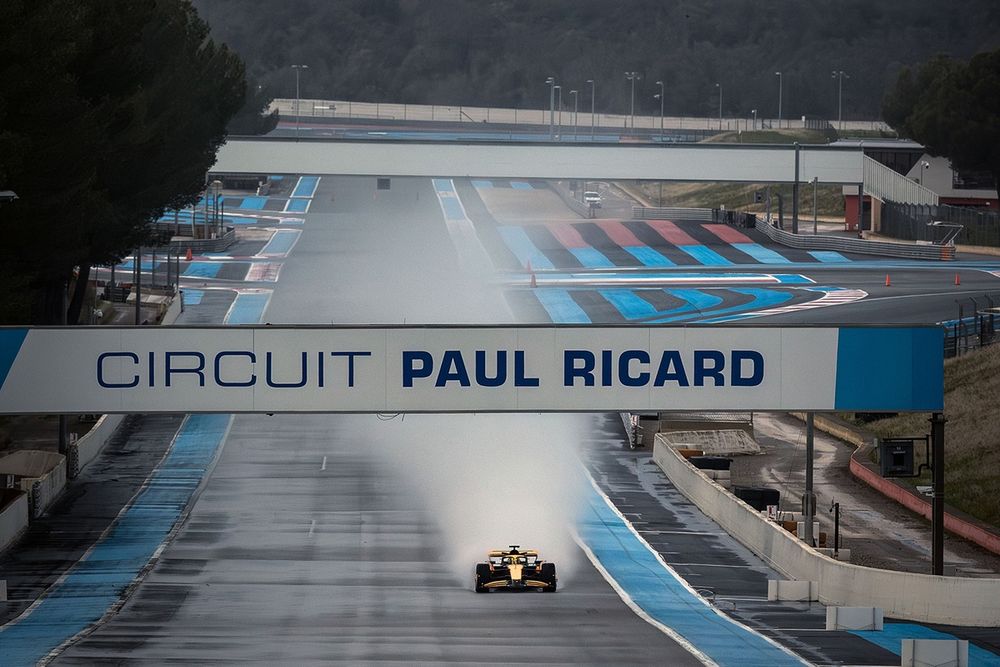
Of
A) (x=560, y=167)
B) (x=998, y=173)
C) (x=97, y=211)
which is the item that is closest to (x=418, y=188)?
(x=560, y=167)

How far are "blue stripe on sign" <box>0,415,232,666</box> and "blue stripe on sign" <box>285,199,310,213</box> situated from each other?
7644 cm

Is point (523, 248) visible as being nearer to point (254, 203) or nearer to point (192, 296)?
point (192, 296)

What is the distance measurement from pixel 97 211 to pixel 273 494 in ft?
43.1

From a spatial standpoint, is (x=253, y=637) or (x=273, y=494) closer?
(x=253, y=637)

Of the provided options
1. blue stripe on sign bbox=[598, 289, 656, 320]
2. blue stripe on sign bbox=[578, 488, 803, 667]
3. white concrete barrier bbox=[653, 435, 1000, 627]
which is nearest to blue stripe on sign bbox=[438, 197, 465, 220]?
blue stripe on sign bbox=[598, 289, 656, 320]

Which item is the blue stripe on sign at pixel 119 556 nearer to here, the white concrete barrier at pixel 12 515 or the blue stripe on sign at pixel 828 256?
the white concrete barrier at pixel 12 515

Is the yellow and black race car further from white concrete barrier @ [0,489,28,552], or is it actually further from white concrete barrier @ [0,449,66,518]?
white concrete barrier @ [0,449,66,518]

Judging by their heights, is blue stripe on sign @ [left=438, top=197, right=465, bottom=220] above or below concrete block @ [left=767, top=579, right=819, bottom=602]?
above

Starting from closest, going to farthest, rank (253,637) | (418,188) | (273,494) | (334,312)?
(253,637), (273,494), (334,312), (418,188)

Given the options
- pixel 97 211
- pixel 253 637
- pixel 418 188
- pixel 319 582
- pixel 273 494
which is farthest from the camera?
pixel 418 188

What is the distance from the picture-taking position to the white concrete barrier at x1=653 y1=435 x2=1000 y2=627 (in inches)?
1390

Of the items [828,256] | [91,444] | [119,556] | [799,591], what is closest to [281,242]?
[828,256]

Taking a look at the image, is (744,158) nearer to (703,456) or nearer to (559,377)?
(703,456)

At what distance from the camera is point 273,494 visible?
177ft
